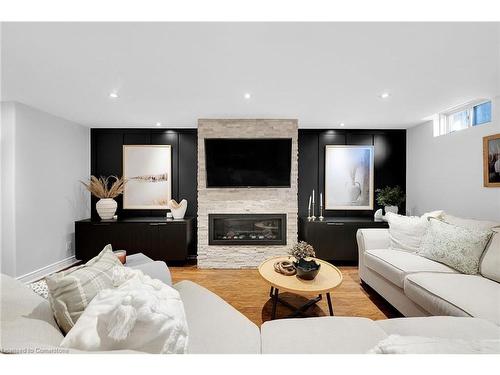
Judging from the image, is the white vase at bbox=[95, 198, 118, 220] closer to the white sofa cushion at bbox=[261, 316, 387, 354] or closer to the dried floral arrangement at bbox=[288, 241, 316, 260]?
the dried floral arrangement at bbox=[288, 241, 316, 260]

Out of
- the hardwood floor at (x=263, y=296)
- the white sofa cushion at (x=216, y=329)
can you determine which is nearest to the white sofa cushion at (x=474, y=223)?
the hardwood floor at (x=263, y=296)

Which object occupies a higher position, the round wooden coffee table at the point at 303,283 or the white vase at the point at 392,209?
the white vase at the point at 392,209

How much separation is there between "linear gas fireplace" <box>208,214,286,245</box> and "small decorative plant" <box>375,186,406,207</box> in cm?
177

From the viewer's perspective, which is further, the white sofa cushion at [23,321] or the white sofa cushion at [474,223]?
the white sofa cushion at [474,223]

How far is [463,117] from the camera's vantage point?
2984 mm

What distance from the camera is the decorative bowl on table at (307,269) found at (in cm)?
195

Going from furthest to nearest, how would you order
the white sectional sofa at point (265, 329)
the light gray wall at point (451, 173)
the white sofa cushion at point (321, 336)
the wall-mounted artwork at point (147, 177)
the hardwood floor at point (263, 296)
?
the wall-mounted artwork at point (147, 177) < the light gray wall at point (451, 173) < the hardwood floor at point (263, 296) < the white sofa cushion at point (321, 336) < the white sectional sofa at point (265, 329)

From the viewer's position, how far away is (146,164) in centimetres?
393

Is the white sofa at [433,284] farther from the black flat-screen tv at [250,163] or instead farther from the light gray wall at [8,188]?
the light gray wall at [8,188]

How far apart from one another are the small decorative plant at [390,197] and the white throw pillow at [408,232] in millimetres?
1148

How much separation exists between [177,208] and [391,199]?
12.1 ft

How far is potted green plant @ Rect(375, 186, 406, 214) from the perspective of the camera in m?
3.71

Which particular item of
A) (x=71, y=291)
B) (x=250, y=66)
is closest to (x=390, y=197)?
(x=250, y=66)

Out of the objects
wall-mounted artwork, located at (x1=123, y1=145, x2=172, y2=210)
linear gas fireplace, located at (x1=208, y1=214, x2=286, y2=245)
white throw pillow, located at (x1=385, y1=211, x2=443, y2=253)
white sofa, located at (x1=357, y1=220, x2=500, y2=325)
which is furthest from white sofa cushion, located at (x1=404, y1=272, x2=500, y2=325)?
wall-mounted artwork, located at (x1=123, y1=145, x2=172, y2=210)
